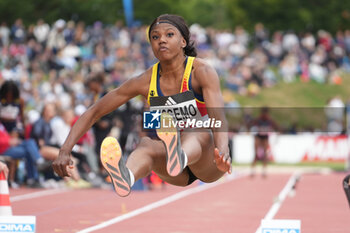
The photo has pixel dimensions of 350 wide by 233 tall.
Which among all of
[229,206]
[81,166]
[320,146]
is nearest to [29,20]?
[320,146]

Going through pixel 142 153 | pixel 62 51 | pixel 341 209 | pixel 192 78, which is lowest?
pixel 341 209

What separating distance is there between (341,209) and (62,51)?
1514cm

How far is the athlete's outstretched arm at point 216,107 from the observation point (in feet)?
16.9

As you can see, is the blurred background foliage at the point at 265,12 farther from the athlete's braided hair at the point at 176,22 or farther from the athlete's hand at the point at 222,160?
the athlete's hand at the point at 222,160

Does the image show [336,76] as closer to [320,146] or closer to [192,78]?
[320,146]

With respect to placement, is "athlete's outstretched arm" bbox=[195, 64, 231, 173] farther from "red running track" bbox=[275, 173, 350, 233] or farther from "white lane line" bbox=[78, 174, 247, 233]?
"red running track" bbox=[275, 173, 350, 233]

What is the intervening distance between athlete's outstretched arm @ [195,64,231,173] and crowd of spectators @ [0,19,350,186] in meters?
7.38

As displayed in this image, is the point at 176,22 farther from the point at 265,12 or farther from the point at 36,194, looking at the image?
the point at 265,12

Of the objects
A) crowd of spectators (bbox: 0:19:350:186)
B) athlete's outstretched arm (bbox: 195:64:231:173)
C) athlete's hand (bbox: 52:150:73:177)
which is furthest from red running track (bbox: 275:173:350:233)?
crowd of spectators (bbox: 0:19:350:186)

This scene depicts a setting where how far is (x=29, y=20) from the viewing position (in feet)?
103

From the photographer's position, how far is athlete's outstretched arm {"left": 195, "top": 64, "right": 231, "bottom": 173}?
516 cm

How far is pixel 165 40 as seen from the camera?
5.86 metres

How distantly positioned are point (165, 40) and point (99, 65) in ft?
57.1

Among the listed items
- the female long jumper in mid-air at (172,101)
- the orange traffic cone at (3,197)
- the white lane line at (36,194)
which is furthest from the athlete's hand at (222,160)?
the white lane line at (36,194)
